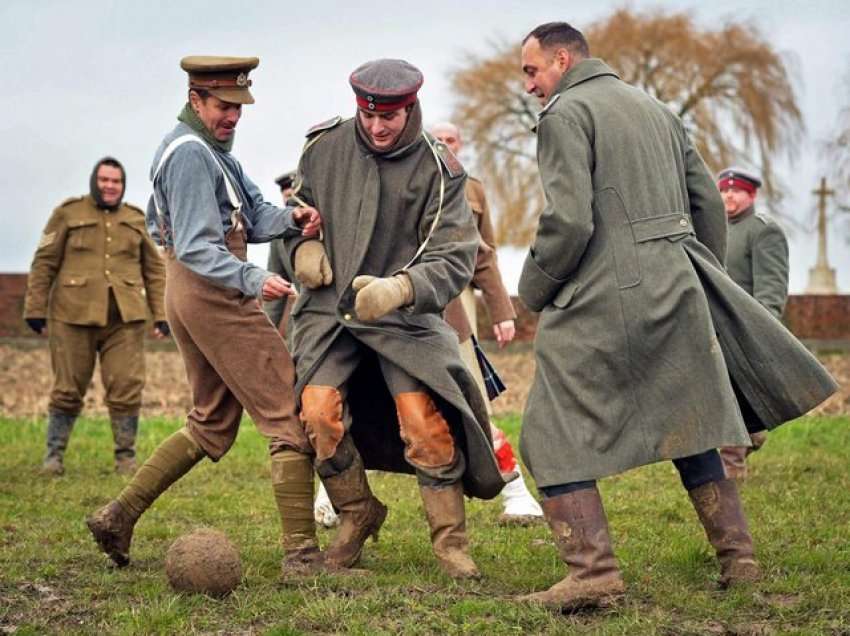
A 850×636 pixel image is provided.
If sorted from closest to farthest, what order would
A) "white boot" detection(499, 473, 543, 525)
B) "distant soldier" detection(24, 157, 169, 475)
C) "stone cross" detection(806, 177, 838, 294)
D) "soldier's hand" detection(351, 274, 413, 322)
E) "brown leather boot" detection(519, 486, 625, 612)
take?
"brown leather boot" detection(519, 486, 625, 612), "soldier's hand" detection(351, 274, 413, 322), "white boot" detection(499, 473, 543, 525), "distant soldier" detection(24, 157, 169, 475), "stone cross" detection(806, 177, 838, 294)

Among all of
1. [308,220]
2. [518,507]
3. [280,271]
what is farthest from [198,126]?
[518,507]

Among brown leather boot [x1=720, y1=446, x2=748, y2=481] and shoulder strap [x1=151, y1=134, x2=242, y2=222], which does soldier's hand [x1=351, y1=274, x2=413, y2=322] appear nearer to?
shoulder strap [x1=151, y1=134, x2=242, y2=222]

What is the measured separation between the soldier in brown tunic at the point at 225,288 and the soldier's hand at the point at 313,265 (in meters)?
0.08

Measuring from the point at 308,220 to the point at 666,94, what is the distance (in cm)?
3799

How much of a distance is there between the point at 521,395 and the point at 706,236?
43.0ft

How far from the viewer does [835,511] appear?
9078 mm

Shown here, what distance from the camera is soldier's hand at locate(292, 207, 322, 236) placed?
689 cm

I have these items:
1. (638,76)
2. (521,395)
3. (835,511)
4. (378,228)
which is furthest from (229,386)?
(638,76)

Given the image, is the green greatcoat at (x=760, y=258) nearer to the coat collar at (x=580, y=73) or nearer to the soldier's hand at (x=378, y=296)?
the coat collar at (x=580, y=73)

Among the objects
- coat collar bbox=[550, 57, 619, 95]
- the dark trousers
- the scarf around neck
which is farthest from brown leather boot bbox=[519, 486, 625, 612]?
the scarf around neck

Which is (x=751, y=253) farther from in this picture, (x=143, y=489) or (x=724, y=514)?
(x=143, y=489)

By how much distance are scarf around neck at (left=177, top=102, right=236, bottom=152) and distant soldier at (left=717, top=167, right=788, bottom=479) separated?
4.55 meters

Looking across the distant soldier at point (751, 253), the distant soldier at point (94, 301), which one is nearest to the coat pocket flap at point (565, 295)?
the distant soldier at point (751, 253)

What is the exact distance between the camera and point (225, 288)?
22.5ft
